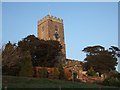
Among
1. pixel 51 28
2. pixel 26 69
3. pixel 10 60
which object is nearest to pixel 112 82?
pixel 26 69

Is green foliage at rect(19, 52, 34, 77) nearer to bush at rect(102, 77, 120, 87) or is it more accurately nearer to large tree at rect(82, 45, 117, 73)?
bush at rect(102, 77, 120, 87)

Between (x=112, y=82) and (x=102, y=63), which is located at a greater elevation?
(x=102, y=63)

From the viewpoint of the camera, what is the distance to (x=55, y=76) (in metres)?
37.1

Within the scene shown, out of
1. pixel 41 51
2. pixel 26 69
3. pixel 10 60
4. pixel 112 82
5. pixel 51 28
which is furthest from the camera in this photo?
pixel 51 28

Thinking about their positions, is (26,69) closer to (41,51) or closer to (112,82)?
(112,82)

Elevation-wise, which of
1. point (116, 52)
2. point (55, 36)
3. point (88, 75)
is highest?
point (55, 36)

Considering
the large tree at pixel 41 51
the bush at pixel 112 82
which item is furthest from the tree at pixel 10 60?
the bush at pixel 112 82

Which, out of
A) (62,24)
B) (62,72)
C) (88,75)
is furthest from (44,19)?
(62,72)

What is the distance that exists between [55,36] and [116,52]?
2525cm

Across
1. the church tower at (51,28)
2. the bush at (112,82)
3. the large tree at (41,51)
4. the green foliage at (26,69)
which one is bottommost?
the bush at (112,82)

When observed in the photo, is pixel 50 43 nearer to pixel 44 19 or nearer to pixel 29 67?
pixel 29 67

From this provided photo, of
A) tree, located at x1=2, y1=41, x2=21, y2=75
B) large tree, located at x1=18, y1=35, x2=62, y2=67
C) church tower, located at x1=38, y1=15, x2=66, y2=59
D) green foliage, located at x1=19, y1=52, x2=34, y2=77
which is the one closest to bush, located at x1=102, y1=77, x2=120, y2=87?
green foliage, located at x1=19, y1=52, x2=34, y2=77

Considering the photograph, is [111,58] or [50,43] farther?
[111,58]

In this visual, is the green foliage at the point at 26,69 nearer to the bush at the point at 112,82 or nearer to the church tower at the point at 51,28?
the bush at the point at 112,82
